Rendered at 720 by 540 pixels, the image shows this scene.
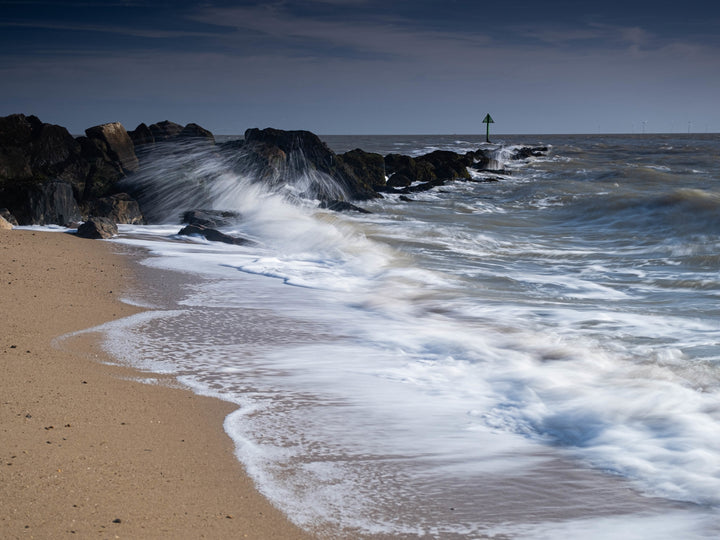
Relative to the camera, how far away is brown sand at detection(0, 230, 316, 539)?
2111 millimetres

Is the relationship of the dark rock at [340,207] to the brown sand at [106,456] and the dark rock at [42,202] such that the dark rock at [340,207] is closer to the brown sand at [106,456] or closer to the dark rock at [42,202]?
the dark rock at [42,202]

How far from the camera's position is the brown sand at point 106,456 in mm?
2111

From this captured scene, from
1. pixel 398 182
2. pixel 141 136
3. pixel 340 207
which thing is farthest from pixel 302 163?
pixel 398 182

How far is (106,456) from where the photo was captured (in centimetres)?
253

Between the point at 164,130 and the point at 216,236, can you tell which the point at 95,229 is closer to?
the point at 216,236

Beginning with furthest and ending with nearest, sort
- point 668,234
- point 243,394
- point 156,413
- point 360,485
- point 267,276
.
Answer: point 668,234, point 267,276, point 243,394, point 156,413, point 360,485

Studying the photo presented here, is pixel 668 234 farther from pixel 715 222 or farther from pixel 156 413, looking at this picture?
pixel 156 413

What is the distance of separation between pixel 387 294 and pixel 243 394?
2.90 m

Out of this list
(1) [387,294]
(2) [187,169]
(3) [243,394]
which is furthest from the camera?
(2) [187,169]

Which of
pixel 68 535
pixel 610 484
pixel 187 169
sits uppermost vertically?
pixel 187 169

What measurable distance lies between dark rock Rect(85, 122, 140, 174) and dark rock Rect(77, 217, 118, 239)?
413 centimetres

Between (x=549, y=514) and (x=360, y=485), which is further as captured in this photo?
(x=360, y=485)

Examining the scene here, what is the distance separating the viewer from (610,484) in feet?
8.54

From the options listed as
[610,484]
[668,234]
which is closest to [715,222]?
[668,234]
